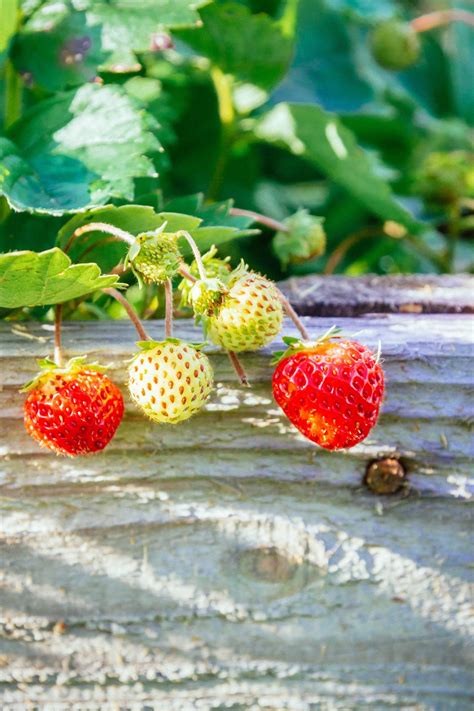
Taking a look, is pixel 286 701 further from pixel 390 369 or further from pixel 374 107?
pixel 374 107

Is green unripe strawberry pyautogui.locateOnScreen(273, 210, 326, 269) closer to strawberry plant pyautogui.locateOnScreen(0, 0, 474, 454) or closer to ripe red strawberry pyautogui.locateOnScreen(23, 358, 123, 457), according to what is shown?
strawberry plant pyautogui.locateOnScreen(0, 0, 474, 454)

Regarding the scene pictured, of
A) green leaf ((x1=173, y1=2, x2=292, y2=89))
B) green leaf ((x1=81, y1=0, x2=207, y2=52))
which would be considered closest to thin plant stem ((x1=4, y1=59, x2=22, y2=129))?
green leaf ((x1=81, y1=0, x2=207, y2=52))

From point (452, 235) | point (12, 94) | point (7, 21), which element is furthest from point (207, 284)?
point (452, 235)

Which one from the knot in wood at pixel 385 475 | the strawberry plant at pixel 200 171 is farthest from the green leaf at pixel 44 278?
the knot in wood at pixel 385 475

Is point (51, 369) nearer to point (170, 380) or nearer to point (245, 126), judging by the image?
point (170, 380)

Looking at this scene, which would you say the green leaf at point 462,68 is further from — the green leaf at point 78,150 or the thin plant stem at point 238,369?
the thin plant stem at point 238,369

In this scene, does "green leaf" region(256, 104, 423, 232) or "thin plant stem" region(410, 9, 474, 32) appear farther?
"thin plant stem" region(410, 9, 474, 32)
